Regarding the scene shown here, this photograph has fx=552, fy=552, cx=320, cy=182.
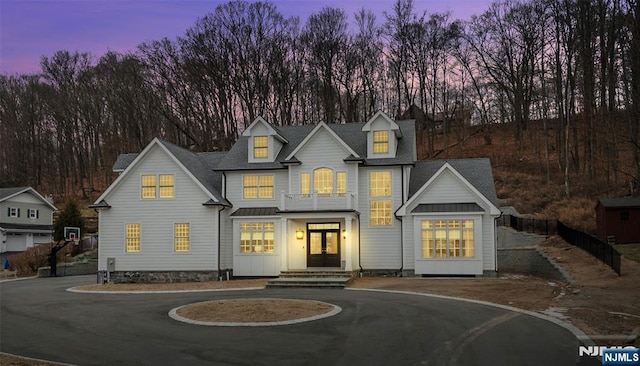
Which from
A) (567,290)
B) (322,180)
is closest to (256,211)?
(322,180)

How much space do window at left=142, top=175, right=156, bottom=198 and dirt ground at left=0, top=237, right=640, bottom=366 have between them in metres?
4.91

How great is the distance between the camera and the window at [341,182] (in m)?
29.2

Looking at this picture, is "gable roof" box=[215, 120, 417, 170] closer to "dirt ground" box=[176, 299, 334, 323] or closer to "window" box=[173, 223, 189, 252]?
"window" box=[173, 223, 189, 252]

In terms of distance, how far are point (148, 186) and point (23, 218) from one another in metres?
36.4

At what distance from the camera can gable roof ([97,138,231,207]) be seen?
2897 centimetres

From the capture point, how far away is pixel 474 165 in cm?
3114

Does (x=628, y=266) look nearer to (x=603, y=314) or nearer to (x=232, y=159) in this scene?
(x=603, y=314)

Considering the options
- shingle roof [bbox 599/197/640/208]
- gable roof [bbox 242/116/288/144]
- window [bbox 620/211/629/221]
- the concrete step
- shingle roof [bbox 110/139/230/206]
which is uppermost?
gable roof [bbox 242/116/288/144]

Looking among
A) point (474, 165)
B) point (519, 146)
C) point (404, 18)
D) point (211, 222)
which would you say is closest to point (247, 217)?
point (211, 222)

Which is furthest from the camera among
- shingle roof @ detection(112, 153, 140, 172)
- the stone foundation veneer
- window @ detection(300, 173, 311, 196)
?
shingle roof @ detection(112, 153, 140, 172)

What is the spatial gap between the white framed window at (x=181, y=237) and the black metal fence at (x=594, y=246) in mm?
20060

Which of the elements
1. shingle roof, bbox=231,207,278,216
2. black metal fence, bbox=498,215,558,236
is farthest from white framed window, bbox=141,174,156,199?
black metal fence, bbox=498,215,558,236

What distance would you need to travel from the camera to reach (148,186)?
29.5 meters

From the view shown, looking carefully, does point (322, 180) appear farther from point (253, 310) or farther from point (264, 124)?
point (253, 310)
